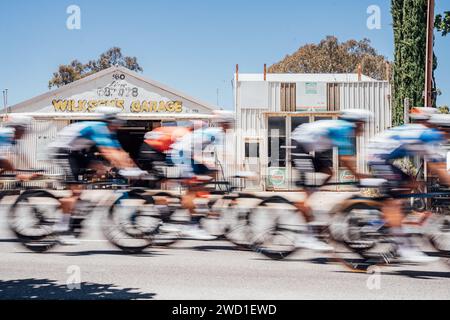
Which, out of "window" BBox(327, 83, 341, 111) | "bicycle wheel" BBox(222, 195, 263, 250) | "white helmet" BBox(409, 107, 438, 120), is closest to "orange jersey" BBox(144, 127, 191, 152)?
"bicycle wheel" BBox(222, 195, 263, 250)

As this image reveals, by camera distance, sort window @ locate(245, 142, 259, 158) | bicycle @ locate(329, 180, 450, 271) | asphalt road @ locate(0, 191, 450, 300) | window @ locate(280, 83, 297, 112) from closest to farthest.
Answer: asphalt road @ locate(0, 191, 450, 300), bicycle @ locate(329, 180, 450, 271), window @ locate(245, 142, 259, 158), window @ locate(280, 83, 297, 112)

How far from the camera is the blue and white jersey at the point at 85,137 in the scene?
7.53 m

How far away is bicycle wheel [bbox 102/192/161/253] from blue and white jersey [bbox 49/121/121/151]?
2.96 feet

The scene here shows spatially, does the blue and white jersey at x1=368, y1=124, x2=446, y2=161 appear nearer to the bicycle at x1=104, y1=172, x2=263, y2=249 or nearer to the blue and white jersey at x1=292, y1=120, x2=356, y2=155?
the blue and white jersey at x1=292, y1=120, x2=356, y2=155

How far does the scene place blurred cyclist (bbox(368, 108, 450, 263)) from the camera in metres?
6.44

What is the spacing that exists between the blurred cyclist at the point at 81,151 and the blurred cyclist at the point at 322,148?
2543 mm

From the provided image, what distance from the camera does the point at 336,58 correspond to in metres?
45.3

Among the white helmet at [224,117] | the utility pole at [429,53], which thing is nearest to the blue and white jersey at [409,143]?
the white helmet at [224,117]

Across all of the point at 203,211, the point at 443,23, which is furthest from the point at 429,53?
the point at 203,211

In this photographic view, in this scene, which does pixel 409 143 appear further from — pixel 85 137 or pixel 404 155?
pixel 85 137

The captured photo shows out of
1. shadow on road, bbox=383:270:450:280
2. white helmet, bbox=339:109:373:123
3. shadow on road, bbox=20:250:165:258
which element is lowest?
shadow on road, bbox=383:270:450:280
